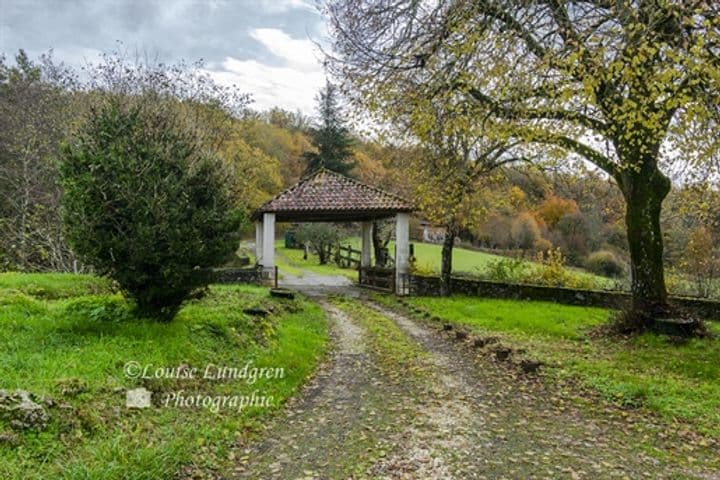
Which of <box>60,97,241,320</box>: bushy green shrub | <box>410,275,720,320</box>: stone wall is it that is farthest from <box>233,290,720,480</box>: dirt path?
<box>410,275,720,320</box>: stone wall

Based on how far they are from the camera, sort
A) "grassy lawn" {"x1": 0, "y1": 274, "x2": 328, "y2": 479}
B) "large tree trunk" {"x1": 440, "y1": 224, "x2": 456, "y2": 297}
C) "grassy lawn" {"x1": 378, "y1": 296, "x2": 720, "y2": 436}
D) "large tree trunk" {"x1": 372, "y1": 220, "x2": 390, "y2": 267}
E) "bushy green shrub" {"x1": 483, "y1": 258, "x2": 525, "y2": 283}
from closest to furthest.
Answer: "grassy lawn" {"x1": 0, "y1": 274, "x2": 328, "y2": 479}, "grassy lawn" {"x1": 378, "y1": 296, "x2": 720, "y2": 436}, "large tree trunk" {"x1": 440, "y1": 224, "x2": 456, "y2": 297}, "bushy green shrub" {"x1": 483, "y1": 258, "x2": 525, "y2": 283}, "large tree trunk" {"x1": 372, "y1": 220, "x2": 390, "y2": 267}

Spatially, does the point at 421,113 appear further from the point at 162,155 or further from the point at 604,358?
the point at 604,358

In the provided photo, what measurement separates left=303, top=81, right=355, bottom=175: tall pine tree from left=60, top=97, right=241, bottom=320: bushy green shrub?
30279 mm

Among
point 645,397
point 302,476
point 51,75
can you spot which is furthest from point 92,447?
point 51,75

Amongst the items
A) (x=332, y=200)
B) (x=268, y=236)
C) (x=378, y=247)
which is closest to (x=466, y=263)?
(x=378, y=247)

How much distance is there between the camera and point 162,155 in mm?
6516

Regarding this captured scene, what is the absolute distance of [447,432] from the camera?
461 centimetres

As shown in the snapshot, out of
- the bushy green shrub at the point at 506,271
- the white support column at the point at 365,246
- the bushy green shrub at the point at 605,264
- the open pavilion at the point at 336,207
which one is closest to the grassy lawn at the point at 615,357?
the bushy green shrub at the point at 506,271

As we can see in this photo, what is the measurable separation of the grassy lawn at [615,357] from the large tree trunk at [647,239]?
29.6 inches

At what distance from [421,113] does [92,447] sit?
304 inches

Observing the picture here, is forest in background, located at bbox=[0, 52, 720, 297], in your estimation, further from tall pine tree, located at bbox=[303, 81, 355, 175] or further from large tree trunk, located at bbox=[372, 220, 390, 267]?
tall pine tree, located at bbox=[303, 81, 355, 175]

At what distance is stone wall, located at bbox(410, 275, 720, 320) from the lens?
1242 cm

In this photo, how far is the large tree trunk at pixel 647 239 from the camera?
30.7ft

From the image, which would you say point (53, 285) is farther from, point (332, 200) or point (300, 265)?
point (300, 265)
